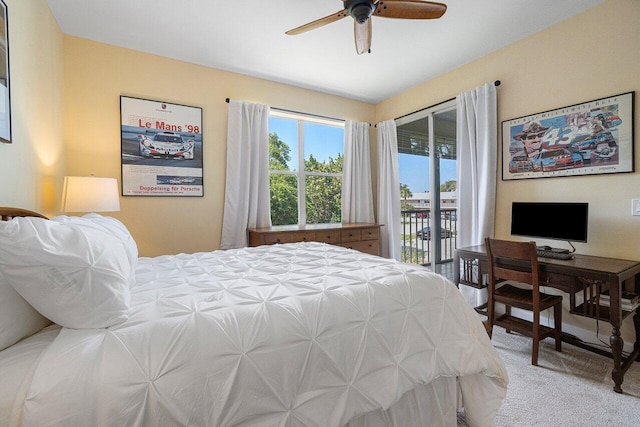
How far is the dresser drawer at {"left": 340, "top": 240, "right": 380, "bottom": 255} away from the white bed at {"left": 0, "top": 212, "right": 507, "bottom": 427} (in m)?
2.10

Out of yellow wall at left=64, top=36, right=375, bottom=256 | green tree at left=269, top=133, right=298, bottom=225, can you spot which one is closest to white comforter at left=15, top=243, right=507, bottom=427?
yellow wall at left=64, top=36, right=375, bottom=256

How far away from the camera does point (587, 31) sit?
94.1 inches

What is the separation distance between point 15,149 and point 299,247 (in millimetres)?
1926

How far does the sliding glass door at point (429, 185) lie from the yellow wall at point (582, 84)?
0.66 meters

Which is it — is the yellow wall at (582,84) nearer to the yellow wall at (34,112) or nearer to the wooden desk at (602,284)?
the wooden desk at (602,284)

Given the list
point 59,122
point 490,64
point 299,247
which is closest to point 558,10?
point 490,64

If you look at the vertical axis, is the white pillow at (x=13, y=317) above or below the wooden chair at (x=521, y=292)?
above

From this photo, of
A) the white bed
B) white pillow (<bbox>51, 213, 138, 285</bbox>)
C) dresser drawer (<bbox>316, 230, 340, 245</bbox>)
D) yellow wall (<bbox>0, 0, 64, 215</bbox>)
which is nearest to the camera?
the white bed

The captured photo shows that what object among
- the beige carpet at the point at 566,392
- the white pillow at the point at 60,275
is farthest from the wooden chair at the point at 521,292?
the white pillow at the point at 60,275

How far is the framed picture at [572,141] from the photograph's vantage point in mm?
2236

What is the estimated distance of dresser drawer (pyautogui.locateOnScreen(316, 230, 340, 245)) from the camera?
Result: 138 inches

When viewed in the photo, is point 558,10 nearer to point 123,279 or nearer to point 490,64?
point 490,64

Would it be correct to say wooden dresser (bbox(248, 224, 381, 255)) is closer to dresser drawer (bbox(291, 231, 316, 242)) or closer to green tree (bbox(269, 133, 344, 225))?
dresser drawer (bbox(291, 231, 316, 242))

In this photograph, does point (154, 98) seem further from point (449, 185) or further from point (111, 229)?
point (449, 185)
